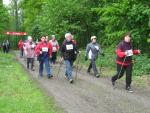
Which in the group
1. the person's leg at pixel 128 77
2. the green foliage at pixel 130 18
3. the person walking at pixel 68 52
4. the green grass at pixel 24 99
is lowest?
the green grass at pixel 24 99

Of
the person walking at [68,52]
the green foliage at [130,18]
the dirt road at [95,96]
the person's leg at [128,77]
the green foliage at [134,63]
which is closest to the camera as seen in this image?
the dirt road at [95,96]

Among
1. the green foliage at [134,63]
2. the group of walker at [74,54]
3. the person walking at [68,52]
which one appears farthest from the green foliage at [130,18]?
the person walking at [68,52]

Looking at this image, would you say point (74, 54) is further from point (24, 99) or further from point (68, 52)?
point (24, 99)

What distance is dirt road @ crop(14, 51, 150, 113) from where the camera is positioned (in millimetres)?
12411

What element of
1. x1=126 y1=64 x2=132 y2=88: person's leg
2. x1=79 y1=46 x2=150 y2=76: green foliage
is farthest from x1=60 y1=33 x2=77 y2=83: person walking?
x1=126 y1=64 x2=132 y2=88: person's leg

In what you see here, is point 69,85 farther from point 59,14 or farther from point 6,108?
point 59,14

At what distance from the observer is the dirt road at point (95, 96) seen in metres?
12.4

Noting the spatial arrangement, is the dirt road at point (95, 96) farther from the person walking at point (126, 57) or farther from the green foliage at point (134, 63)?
the green foliage at point (134, 63)

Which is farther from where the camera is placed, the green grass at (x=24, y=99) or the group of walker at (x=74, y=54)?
the group of walker at (x=74, y=54)

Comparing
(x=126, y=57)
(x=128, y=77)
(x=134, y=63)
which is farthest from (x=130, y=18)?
(x=128, y=77)

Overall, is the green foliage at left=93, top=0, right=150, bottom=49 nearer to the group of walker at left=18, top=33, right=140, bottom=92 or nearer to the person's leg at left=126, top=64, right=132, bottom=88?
the group of walker at left=18, top=33, right=140, bottom=92

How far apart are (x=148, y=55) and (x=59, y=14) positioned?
16516 mm

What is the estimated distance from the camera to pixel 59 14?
39750 millimetres

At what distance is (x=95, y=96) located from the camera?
48.1 feet
